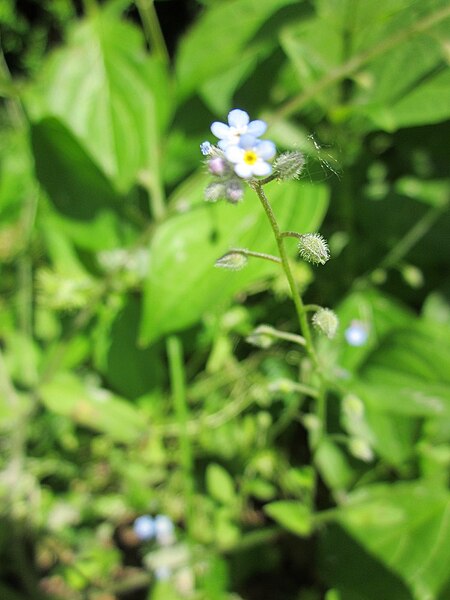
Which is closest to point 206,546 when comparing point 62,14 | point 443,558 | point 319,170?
point 443,558

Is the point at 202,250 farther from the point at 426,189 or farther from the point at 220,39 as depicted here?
the point at 426,189

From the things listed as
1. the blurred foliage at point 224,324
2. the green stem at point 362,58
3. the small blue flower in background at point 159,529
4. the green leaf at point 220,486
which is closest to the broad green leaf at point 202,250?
the blurred foliage at point 224,324

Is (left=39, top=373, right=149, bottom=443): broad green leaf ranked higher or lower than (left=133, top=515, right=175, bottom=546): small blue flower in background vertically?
higher

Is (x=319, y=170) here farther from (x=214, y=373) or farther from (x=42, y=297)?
(x=42, y=297)

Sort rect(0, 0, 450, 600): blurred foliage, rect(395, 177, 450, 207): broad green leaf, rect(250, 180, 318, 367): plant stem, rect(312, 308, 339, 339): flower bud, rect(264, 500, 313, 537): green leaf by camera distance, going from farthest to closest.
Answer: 1. rect(395, 177, 450, 207): broad green leaf
2. rect(0, 0, 450, 600): blurred foliage
3. rect(264, 500, 313, 537): green leaf
4. rect(312, 308, 339, 339): flower bud
5. rect(250, 180, 318, 367): plant stem

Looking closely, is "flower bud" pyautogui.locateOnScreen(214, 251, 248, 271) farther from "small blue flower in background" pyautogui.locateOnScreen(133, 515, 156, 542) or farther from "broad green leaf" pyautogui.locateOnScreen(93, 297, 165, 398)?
"small blue flower in background" pyautogui.locateOnScreen(133, 515, 156, 542)

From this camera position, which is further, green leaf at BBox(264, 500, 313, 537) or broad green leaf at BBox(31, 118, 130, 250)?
broad green leaf at BBox(31, 118, 130, 250)

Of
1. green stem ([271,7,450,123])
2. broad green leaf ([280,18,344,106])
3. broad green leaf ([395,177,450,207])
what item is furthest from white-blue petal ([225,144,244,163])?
broad green leaf ([395,177,450,207])
